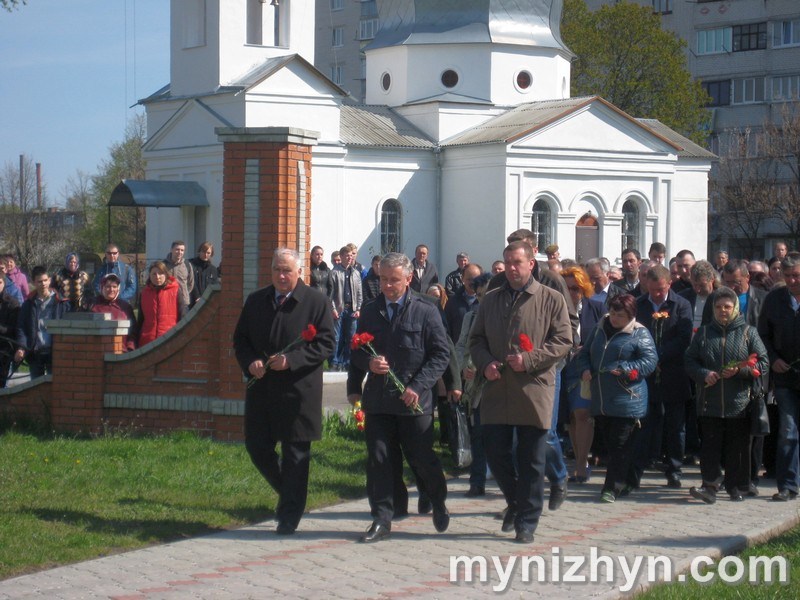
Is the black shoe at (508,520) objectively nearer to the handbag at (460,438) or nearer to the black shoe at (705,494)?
the black shoe at (705,494)

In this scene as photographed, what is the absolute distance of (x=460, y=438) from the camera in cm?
1117

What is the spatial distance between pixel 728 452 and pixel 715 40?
58.3 meters

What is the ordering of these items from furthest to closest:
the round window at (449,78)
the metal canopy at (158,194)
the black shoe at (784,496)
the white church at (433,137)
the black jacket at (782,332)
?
the round window at (449,78) < the white church at (433,137) < the metal canopy at (158,194) < the black jacket at (782,332) < the black shoe at (784,496)

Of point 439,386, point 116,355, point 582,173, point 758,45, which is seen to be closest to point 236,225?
point 116,355

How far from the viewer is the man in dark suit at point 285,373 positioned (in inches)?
341

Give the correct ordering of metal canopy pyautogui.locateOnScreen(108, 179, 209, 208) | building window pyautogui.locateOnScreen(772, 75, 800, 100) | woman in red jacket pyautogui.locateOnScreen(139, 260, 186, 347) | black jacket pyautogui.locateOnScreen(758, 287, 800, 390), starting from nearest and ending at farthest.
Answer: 1. black jacket pyautogui.locateOnScreen(758, 287, 800, 390)
2. woman in red jacket pyautogui.locateOnScreen(139, 260, 186, 347)
3. metal canopy pyautogui.locateOnScreen(108, 179, 209, 208)
4. building window pyautogui.locateOnScreen(772, 75, 800, 100)

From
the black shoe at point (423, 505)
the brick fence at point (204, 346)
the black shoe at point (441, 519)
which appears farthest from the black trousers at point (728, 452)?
the brick fence at point (204, 346)

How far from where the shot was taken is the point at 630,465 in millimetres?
10336

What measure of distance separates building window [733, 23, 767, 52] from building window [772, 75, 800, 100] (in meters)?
2.06

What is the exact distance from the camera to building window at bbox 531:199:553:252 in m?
38.5

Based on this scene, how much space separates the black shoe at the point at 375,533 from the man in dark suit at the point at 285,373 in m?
0.53

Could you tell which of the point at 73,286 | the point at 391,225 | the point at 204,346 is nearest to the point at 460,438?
the point at 204,346

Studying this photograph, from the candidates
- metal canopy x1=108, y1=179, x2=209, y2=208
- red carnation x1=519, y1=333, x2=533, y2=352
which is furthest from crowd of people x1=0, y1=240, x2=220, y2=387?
metal canopy x1=108, y1=179, x2=209, y2=208

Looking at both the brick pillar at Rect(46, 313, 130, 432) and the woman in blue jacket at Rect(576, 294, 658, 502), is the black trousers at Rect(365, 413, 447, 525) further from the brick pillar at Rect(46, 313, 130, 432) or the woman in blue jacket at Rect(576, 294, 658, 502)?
the brick pillar at Rect(46, 313, 130, 432)
